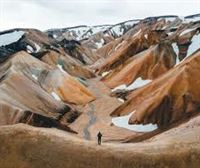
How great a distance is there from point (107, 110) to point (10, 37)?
108232mm

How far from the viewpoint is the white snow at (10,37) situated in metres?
183

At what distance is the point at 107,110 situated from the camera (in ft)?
283

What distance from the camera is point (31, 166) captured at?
37031 mm

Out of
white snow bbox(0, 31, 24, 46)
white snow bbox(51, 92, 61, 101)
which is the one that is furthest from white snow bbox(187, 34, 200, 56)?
white snow bbox(0, 31, 24, 46)

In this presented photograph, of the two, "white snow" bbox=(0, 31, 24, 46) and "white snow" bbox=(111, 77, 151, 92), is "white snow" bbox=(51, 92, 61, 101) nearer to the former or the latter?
"white snow" bbox=(111, 77, 151, 92)

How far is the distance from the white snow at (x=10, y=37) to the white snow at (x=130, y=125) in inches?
4360

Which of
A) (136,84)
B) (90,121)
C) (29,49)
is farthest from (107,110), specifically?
(29,49)

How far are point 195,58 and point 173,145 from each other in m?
48.6

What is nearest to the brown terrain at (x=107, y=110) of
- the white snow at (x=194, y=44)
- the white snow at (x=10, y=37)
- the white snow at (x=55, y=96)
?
the white snow at (x=194, y=44)

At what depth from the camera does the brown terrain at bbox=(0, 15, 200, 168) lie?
37.1 meters

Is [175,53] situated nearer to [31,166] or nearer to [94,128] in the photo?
[94,128]

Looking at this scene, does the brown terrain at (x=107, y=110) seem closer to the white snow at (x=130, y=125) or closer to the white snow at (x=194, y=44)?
the white snow at (x=194, y=44)

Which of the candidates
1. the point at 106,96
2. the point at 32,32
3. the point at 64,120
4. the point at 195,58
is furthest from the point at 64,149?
the point at 32,32

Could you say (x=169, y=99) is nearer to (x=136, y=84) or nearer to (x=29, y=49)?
(x=136, y=84)
